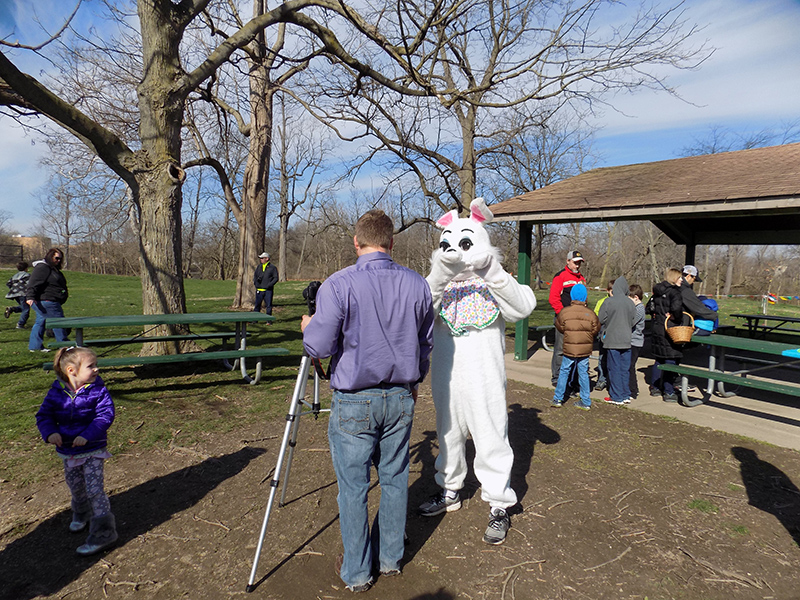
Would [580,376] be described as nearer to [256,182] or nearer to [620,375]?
[620,375]

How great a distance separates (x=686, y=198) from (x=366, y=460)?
20.7 ft

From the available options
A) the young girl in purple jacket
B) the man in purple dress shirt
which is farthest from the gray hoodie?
the young girl in purple jacket

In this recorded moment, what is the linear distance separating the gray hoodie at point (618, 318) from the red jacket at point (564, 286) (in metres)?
0.48

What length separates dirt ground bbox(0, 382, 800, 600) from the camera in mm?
2697

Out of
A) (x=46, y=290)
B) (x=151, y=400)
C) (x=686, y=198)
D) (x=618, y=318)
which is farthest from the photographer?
(x=46, y=290)

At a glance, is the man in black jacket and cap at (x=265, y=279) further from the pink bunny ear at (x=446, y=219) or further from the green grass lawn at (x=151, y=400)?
the pink bunny ear at (x=446, y=219)

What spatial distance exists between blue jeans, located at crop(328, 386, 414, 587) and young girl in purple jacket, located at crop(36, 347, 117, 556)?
1.50m

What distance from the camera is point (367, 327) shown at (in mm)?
2486

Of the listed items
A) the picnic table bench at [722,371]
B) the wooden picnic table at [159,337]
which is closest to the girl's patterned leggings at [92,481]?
the wooden picnic table at [159,337]

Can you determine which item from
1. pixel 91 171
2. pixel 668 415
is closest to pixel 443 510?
pixel 668 415

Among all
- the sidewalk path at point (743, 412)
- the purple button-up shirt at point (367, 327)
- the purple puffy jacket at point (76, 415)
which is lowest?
the sidewalk path at point (743, 412)

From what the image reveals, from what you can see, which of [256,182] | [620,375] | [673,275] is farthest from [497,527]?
[256,182]

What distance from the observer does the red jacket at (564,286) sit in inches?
278

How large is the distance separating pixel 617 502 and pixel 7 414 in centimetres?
621
